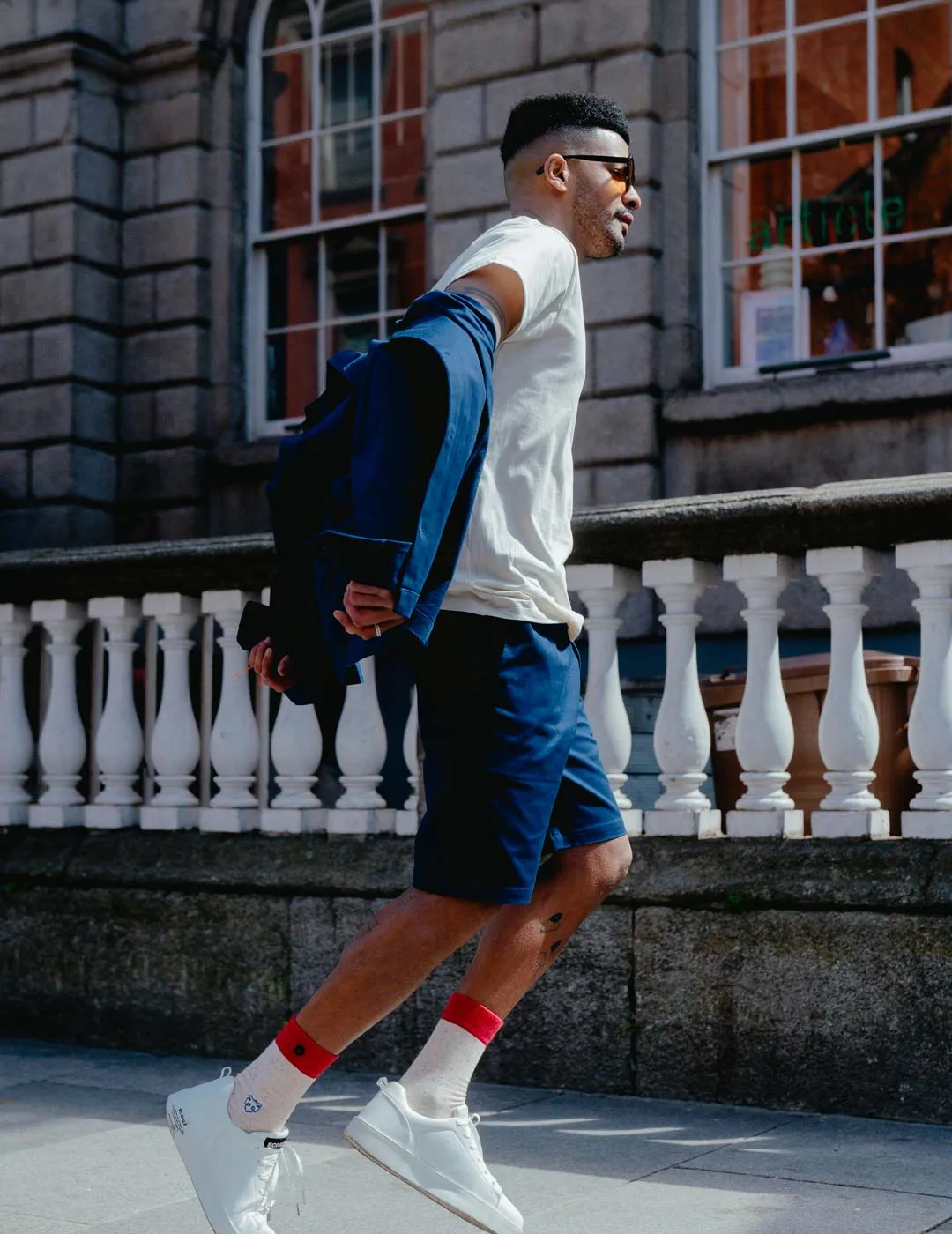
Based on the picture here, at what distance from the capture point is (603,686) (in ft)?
16.7

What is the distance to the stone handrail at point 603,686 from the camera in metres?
4.62

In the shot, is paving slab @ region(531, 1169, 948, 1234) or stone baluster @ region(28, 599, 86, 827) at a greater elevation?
stone baluster @ region(28, 599, 86, 827)

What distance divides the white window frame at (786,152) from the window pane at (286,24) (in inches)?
114

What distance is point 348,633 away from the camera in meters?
2.99

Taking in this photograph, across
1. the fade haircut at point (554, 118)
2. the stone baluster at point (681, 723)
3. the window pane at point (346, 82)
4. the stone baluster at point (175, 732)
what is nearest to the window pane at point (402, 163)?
the window pane at point (346, 82)

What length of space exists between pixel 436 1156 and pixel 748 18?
768cm

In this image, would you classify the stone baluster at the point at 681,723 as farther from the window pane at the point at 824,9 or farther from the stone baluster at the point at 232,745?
the window pane at the point at 824,9

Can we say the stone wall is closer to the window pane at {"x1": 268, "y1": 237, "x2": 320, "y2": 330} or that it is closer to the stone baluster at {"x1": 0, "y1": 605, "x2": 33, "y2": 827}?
the stone baluster at {"x1": 0, "y1": 605, "x2": 33, "y2": 827}

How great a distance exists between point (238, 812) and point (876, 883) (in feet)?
7.15

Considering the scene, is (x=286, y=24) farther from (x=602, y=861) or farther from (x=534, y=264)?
(x=602, y=861)

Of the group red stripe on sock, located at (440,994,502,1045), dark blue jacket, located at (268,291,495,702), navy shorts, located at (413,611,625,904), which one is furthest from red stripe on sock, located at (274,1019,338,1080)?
dark blue jacket, located at (268,291,495,702)

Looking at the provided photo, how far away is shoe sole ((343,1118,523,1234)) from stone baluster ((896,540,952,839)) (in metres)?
1.95

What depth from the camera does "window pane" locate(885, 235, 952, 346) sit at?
8633 millimetres

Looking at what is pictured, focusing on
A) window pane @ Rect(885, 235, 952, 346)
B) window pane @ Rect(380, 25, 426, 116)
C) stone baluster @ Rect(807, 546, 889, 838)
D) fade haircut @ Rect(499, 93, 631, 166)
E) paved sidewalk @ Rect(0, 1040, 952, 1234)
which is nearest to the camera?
fade haircut @ Rect(499, 93, 631, 166)
